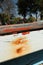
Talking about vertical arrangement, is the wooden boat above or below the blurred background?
above

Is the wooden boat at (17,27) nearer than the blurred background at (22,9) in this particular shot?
Yes

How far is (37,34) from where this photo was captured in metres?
1.07

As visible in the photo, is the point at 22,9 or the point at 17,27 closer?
the point at 17,27

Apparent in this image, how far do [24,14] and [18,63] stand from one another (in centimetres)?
3136

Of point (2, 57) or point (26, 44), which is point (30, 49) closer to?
point (26, 44)

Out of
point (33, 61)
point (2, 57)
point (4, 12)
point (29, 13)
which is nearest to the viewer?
point (2, 57)

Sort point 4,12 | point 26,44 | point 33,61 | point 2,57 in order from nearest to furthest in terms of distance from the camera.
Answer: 1. point 2,57
2. point 26,44
3. point 33,61
4. point 4,12

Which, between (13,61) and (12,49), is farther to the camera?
(13,61)

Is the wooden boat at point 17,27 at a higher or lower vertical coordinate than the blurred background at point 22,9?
Result: higher

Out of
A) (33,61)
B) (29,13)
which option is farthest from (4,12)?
(33,61)

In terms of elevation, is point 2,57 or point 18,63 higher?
point 2,57

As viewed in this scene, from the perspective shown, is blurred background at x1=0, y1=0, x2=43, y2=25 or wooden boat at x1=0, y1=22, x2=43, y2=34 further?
blurred background at x1=0, y1=0, x2=43, y2=25

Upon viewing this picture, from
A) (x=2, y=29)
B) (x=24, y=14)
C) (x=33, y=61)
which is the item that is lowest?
(x=24, y=14)

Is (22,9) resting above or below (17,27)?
below
